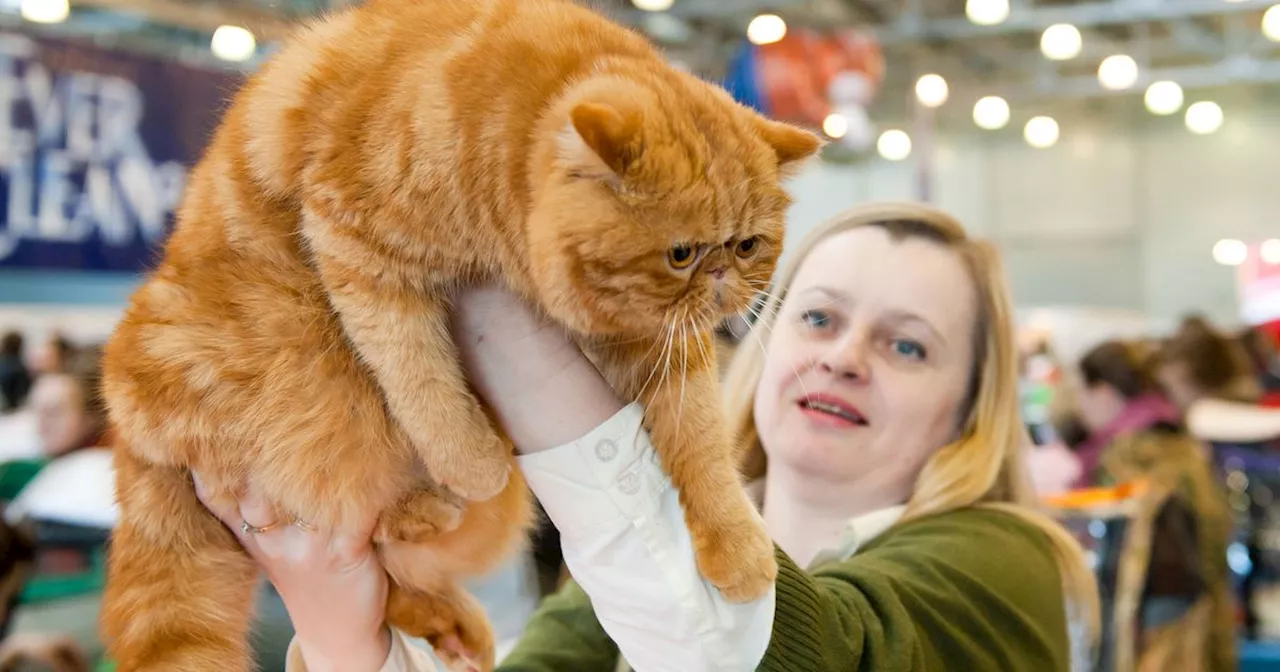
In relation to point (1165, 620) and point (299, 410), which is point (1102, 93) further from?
point (299, 410)

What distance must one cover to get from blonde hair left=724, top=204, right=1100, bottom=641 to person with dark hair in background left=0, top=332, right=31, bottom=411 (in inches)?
140

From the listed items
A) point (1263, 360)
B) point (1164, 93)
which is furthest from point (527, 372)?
point (1164, 93)

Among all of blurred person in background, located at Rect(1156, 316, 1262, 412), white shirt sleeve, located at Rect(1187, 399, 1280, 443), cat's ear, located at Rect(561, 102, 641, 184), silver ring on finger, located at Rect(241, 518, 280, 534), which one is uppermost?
cat's ear, located at Rect(561, 102, 641, 184)

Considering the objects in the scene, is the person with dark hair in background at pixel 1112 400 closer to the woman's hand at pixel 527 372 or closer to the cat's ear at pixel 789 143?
the cat's ear at pixel 789 143

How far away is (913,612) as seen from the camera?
1291 mm

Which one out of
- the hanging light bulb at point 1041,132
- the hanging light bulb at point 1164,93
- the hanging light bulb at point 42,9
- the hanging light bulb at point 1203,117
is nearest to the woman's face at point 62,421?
the hanging light bulb at point 42,9

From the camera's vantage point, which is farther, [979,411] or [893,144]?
[893,144]

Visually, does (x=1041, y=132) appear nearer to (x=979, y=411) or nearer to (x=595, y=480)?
(x=979, y=411)

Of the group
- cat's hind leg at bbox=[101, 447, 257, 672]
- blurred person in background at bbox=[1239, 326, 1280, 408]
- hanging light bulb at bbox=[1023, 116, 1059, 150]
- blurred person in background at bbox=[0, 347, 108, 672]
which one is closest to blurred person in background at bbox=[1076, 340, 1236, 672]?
blurred person in background at bbox=[1239, 326, 1280, 408]

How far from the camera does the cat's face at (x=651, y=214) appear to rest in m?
1.04

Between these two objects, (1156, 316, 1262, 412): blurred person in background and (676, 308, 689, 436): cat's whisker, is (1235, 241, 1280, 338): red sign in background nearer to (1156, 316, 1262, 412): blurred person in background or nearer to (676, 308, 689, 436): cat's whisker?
(1156, 316, 1262, 412): blurred person in background

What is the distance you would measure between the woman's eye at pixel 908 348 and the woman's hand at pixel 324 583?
2.54ft

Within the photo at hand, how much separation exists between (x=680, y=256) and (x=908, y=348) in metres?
0.61

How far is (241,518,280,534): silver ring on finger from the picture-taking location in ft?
3.93
